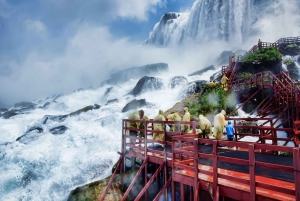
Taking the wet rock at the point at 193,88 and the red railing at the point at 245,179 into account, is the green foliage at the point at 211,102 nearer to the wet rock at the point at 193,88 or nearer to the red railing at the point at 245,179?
the wet rock at the point at 193,88

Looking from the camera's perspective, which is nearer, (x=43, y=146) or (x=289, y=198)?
(x=289, y=198)

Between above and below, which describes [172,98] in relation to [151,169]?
above

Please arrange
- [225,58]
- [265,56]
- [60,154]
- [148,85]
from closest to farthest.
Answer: [60,154]
[265,56]
[148,85]
[225,58]

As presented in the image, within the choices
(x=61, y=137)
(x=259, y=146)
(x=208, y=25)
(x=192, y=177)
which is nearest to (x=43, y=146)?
(x=61, y=137)

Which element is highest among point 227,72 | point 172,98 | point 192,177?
point 227,72

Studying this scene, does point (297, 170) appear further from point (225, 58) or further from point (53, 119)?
point (225, 58)

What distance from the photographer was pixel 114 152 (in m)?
17.8

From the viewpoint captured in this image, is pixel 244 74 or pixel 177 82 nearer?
pixel 244 74

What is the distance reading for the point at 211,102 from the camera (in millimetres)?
19625

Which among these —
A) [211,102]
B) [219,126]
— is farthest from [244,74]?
[219,126]

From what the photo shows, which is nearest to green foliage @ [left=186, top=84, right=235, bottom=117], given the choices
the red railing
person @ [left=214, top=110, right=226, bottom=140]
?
person @ [left=214, top=110, right=226, bottom=140]

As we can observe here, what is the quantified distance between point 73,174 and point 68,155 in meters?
3.49

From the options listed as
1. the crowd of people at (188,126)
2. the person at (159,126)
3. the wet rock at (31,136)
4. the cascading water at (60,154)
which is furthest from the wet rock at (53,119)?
the person at (159,126)

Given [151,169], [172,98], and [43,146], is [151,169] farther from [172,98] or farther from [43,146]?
[172,98]
